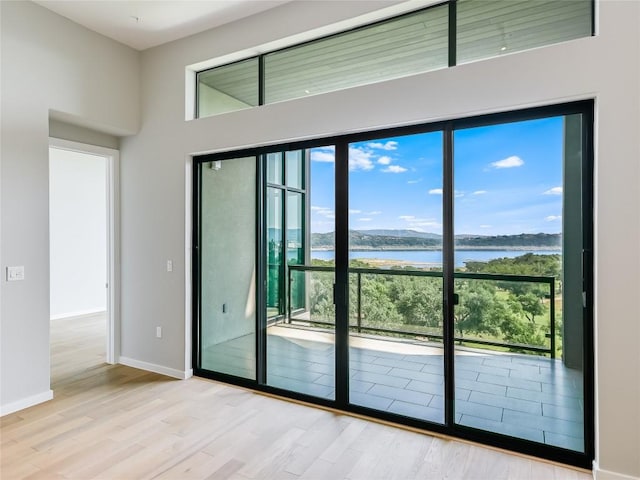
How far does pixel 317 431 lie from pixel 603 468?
184 cm

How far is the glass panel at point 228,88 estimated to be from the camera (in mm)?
3775

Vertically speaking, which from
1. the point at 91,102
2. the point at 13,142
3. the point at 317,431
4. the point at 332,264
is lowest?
the point at 317,431

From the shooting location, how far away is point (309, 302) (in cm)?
352

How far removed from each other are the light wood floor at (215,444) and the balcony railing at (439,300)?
0.73 meters

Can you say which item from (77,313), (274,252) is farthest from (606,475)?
(77,313)

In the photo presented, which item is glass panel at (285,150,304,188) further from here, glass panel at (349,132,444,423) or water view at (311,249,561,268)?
water view at (311,249,561,268)

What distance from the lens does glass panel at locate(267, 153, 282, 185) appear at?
12.0 feet

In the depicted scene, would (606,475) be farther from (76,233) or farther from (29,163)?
(76,233)

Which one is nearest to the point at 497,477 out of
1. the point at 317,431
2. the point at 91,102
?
the point at 317,431

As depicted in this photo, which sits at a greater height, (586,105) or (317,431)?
(586,105)

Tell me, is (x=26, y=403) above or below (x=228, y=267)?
below

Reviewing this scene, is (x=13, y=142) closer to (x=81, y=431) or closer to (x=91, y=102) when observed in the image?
(x=91, y=102)

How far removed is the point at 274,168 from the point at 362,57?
49.8 inches

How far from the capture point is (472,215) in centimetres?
279
